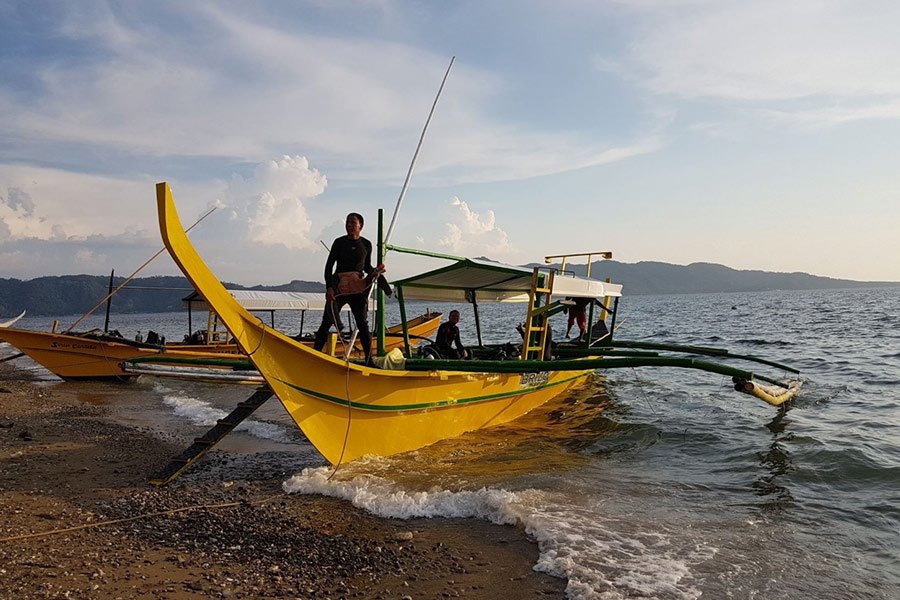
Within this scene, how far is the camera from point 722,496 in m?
7.71

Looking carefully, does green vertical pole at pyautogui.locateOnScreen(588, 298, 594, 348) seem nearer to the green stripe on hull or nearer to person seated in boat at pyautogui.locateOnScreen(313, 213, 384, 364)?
the green stripe on hull

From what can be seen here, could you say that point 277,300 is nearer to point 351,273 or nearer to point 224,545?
point 351,273

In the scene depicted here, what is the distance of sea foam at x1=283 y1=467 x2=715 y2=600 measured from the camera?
204 inches

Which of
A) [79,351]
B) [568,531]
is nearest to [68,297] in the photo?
[79,351]

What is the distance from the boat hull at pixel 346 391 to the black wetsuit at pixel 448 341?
3.21 ft

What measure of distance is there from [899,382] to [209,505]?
57.0ft

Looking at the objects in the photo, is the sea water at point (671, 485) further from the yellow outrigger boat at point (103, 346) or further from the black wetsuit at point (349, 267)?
the yellow outrigger boat at point (103, 346)

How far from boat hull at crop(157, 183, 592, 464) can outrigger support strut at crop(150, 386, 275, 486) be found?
560 millimetres

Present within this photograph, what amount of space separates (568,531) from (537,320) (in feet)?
17.2

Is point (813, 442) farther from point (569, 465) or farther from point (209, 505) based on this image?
point (209, 505)

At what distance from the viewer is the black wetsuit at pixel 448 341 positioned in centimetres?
1097

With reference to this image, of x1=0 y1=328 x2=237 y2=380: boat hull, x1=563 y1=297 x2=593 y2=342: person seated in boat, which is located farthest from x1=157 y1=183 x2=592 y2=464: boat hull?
x1=0 y1=328 x2=237 y2=380: boat hull

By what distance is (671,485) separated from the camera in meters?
8.14

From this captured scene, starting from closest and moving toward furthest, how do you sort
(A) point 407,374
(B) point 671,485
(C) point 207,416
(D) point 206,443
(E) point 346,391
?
(D) point 206,443, (E) point 346,391, (B) point 671,485, (A) point 407,374, (C) point 207,416
